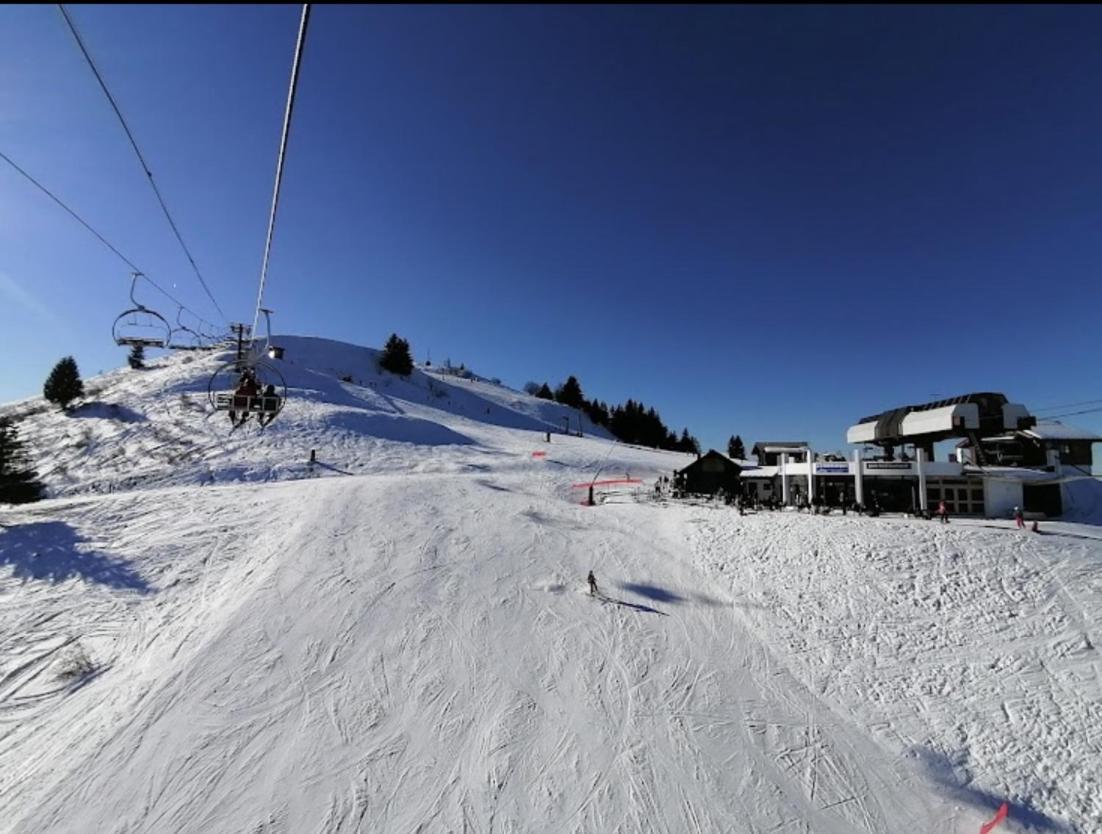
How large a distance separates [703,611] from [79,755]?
690 inches

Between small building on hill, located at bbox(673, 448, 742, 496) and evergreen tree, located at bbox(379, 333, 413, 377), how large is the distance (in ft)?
235

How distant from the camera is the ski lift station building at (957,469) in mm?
24875

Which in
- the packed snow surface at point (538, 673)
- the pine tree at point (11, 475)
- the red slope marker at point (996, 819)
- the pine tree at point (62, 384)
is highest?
the pine tree at point (62, 384)

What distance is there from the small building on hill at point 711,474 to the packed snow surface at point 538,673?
11674 mm

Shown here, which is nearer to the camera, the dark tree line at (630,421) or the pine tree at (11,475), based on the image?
the pine tree at (11,475)

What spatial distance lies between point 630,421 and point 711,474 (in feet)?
231

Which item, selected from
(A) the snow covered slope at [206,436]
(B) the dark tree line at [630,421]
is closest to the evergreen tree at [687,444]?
(B) the dark tree line at [630,421]

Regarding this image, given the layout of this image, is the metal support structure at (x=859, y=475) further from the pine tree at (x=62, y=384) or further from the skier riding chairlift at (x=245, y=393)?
the pine tree at (x=62, y=384)

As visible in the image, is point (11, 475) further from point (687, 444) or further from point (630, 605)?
point (687, 444)

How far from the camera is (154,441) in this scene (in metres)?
43.8

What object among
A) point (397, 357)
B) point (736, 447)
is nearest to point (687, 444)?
point (736, 447)

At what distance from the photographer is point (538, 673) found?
14688mm

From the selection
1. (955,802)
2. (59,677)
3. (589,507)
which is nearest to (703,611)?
(955,802)

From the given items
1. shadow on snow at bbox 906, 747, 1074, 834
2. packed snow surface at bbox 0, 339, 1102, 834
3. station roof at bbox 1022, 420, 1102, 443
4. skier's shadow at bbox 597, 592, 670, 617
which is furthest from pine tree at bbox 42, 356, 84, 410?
station roof at bbox 1022, 420, 1102, 443
